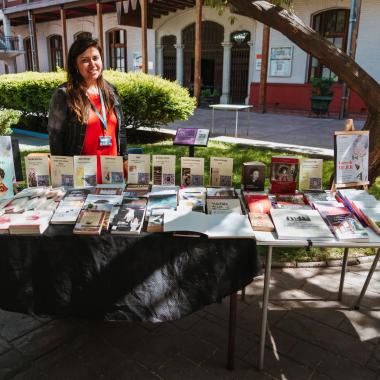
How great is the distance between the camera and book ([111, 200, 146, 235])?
2014 millimetres

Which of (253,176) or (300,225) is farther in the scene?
(253,176)

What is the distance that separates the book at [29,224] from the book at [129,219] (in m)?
0.36

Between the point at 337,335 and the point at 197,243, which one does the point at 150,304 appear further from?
the point at 337,335

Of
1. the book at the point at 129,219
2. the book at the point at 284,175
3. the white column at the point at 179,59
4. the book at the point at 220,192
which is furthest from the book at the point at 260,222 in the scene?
the white column at the point at 179,59

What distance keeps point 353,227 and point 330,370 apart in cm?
86

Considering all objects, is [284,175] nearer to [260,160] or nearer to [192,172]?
[192,172]

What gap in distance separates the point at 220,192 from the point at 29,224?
114cm

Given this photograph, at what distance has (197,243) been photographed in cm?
199

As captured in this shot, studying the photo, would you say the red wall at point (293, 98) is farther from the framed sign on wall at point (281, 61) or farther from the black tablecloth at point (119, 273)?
the black tablecloth at point (119, 273)

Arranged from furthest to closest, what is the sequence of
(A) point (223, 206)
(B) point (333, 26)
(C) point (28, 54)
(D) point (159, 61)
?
(C) point (28, 54), (D) point (159, 61), (B) point (333, 26), (A) point (223, 206)

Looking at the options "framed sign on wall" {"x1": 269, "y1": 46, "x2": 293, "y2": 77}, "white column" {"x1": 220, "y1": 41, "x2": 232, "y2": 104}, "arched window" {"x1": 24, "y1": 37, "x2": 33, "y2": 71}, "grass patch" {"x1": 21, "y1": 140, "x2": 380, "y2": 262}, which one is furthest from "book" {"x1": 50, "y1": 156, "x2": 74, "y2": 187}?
"arched window" {"x1": 24, "y1": 37, "x2": 33, "y2": 71}

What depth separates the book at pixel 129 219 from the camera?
2014mm

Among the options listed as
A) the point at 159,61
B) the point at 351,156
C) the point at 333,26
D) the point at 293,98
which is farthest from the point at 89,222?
the point at 159,61

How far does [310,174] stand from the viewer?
2.52 meters
